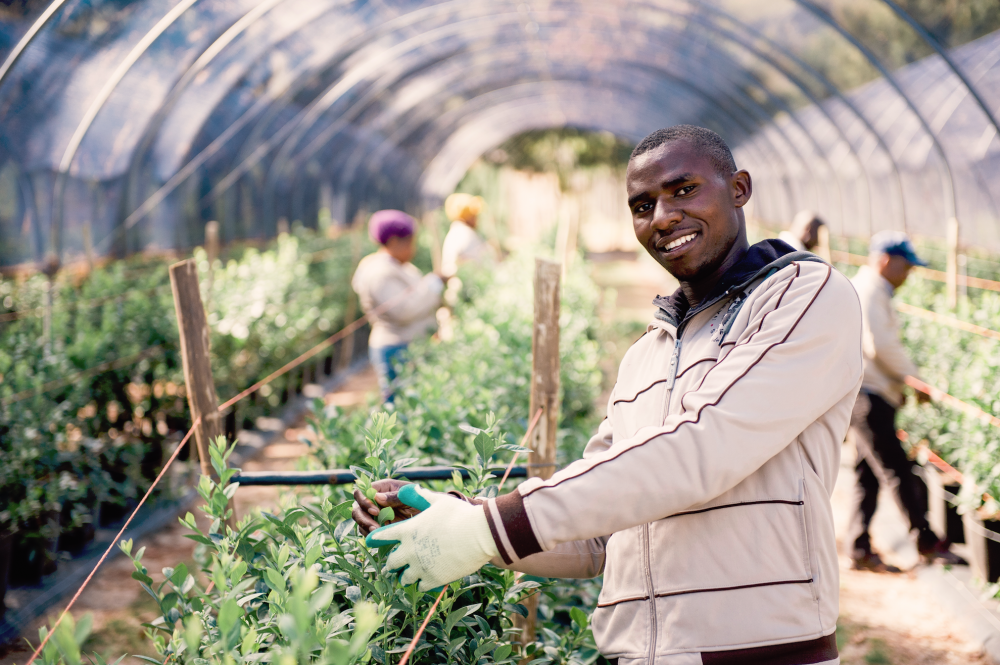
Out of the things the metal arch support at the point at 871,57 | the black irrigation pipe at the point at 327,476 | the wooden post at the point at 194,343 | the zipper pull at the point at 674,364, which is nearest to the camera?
the zipper pull at the point at 674,364

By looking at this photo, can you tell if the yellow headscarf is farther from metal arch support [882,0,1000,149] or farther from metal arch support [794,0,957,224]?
metal arch support [882,0,1000,149]

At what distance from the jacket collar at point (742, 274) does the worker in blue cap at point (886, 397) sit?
3.04 meters

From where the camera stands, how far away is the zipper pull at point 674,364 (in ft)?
4.93

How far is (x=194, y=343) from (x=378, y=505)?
1177mm

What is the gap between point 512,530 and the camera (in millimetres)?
1253

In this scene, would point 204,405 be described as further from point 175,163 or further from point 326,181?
point 326,181

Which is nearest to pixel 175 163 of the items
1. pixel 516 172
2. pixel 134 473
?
pixel 134 473

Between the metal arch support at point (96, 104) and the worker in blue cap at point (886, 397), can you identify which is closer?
the worker in blue cap at point (886, 397)

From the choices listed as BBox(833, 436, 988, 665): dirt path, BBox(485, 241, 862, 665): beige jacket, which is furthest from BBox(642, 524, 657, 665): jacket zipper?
BBox(833, 436, 988, 665): dirt path

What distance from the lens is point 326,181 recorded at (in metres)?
13.8

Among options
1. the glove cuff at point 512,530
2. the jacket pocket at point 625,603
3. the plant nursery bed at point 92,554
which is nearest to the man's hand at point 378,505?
the glove cuff at point 512,530

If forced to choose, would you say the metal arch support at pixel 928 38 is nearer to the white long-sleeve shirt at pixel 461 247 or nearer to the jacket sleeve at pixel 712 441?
the white long-sleeve shirt at pixel 461 247

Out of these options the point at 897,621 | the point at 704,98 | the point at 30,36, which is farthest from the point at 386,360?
the point at 704,98

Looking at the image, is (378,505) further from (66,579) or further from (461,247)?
(461,247)
